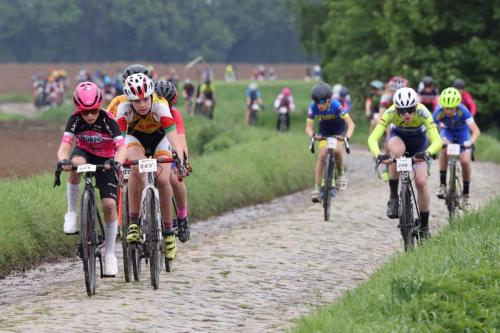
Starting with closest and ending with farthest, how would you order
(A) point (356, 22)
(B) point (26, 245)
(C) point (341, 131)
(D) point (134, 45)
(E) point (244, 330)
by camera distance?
(E) point (244, 330) < (B) point (26, 245) < (C) point (341, 131) < (A) point (356, 22) < (D) point (134, 45)

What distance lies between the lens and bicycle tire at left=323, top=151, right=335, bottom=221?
18.1 metres

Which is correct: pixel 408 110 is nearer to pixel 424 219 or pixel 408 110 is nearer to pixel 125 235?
pixel 424 219

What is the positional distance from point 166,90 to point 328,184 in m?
5.24

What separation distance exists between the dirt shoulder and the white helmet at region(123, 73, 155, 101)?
1.80 m

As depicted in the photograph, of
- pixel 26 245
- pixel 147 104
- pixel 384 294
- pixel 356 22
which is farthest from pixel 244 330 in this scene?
pixel 356 22

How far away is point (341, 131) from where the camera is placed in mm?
18781

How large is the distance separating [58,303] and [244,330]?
1969 mm

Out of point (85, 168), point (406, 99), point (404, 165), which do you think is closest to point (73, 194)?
point (85, 168)

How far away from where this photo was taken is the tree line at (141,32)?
122m

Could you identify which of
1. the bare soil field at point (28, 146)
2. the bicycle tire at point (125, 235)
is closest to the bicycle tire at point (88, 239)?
the bicycle tire at point (125, 235)

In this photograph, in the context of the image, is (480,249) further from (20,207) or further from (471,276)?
(20,207)

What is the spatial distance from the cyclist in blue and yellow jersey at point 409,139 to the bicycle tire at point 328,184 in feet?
11.7

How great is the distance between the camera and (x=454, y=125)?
1766 centimetres

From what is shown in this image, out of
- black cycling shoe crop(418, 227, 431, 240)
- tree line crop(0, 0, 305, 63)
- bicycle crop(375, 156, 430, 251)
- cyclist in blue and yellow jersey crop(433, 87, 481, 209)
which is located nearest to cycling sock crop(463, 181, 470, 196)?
cyclist in blue and yellow jersey crop(433, 87, 481, 209)
